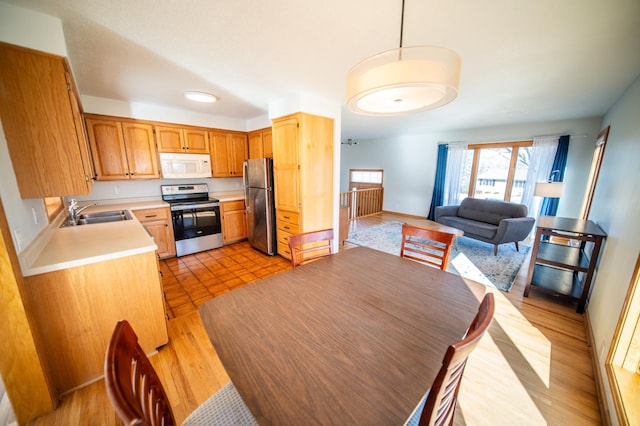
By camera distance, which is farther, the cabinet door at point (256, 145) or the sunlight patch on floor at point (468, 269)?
the cabinet door at point (256, 145)

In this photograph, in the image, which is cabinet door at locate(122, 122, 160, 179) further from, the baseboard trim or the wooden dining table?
the baseboard trim

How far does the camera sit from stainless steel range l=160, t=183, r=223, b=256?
11.5ft

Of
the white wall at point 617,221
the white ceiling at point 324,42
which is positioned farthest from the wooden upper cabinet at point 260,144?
the white wall at point 617,221

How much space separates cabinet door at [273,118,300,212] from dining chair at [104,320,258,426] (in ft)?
7.97

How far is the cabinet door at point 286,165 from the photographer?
10.1 ft

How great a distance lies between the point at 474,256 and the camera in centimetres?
380

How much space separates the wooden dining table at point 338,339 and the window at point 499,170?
500 cm

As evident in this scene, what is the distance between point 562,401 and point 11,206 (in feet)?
11.8

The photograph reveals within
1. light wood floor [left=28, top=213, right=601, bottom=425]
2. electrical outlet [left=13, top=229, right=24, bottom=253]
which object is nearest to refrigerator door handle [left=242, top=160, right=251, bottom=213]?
light wood floor [left=28, top=213, right=601, bottom=425]

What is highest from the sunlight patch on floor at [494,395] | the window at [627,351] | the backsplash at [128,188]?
the backsplash at [128,188]

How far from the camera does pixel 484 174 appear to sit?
17.5 feet

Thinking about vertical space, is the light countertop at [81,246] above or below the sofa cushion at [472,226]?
above

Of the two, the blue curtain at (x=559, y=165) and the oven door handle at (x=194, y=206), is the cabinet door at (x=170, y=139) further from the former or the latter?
the blue curtain at (x=559, y=165)

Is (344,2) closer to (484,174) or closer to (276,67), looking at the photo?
(276,67)
